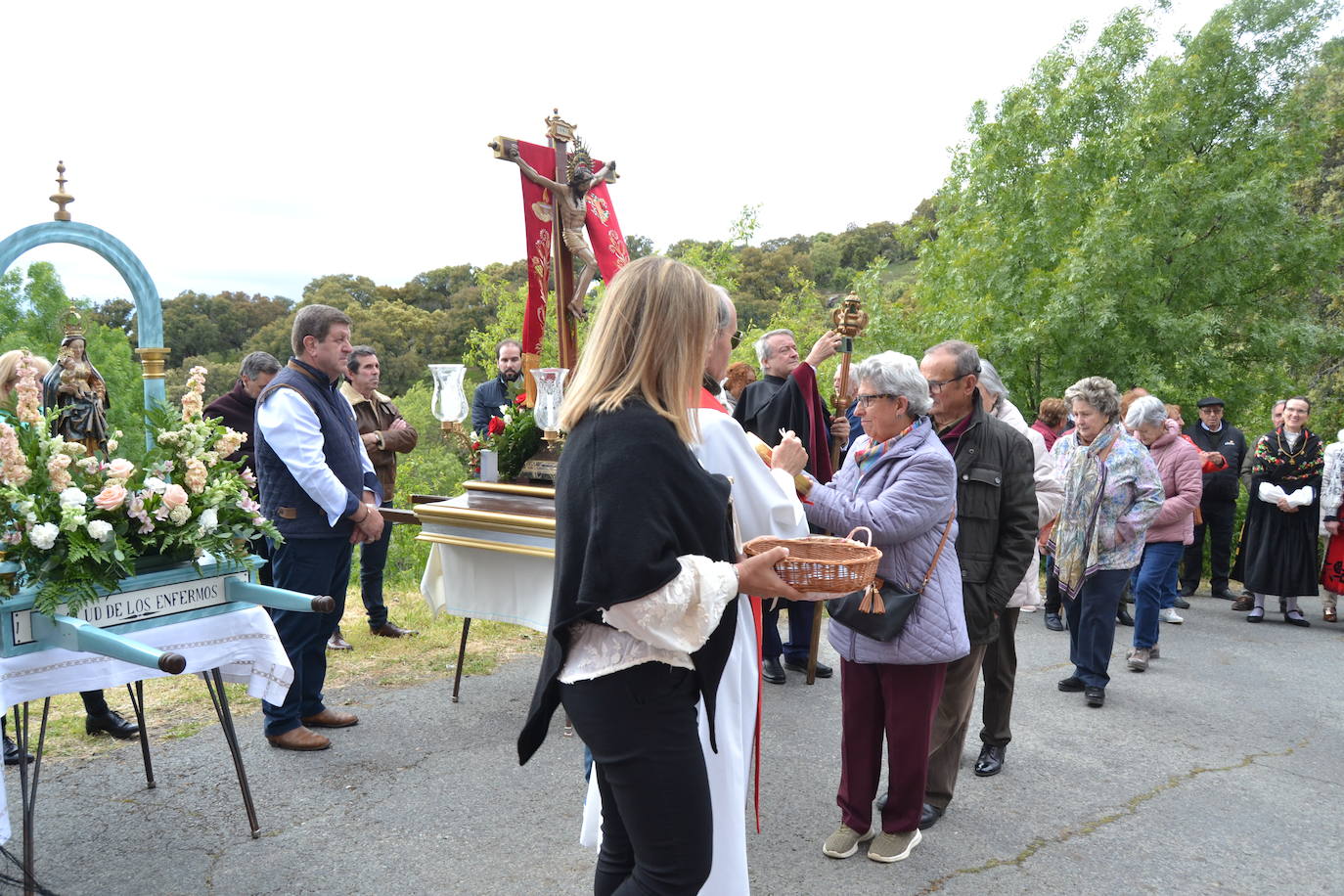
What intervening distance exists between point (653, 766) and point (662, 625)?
1.01ft

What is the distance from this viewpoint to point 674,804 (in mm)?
1934

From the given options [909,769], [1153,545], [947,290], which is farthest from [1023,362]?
[909,769]

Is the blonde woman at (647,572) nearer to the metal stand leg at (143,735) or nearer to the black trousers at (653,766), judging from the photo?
the black trousers at (653,766)

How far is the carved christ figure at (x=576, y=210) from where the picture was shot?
5711mm

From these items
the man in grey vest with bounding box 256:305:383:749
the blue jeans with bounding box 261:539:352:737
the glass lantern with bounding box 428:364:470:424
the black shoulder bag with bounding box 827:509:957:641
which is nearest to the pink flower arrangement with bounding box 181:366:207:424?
the man in grey vest with bounding box 256:305:383:749

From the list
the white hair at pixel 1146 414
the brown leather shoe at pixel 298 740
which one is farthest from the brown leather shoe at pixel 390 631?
the white hair at pixel 1146 414

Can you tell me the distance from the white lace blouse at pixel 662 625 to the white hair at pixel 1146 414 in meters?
5.81

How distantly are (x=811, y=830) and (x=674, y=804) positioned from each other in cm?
205

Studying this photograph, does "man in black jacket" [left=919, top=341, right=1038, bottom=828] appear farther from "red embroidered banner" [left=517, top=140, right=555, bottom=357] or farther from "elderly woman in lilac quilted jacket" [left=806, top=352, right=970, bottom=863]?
"red embroidered banner" [left=517, top=140, right=555, bottom=357]

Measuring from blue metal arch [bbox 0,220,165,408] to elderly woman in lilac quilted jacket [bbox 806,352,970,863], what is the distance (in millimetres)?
4232

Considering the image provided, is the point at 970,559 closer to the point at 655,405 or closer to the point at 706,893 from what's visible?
the point at 706,893

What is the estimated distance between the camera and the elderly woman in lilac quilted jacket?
326cm

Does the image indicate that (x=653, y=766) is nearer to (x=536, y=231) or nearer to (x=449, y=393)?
(x=449, y=393)

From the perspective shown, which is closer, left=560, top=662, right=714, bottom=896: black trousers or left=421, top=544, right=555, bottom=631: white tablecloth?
left=560, top=662, right=714, bottom=896: black trousers
